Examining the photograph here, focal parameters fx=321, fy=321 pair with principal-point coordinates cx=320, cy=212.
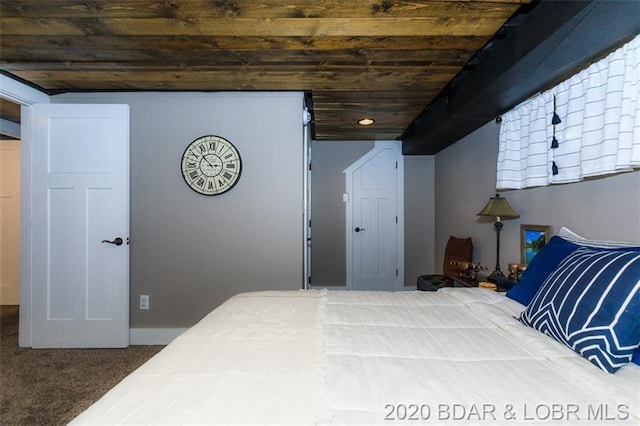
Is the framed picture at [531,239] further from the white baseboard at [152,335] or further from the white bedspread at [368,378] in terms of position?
the white baseboard at [152,335]

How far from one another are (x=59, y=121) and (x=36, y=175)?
1.60 ft

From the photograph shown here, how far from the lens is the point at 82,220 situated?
2703mm

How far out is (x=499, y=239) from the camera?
265 centimetres

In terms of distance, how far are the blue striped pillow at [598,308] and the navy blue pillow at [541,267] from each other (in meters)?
0.25

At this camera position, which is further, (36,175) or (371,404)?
(36,175)

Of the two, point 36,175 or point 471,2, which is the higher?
point 471,2

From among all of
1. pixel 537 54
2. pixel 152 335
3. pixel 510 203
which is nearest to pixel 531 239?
pixel 510 203

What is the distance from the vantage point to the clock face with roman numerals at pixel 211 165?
2.84 m

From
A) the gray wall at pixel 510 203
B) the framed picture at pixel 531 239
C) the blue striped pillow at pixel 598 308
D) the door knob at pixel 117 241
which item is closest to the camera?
the blue striped pillow at pixel 598 308

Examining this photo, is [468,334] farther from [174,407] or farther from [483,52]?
[483,52]

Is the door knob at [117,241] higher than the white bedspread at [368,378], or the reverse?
the door knob at [117,241]

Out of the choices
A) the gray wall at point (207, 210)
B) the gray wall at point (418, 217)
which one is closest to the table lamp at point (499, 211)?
the gray wall at point (207, 210)

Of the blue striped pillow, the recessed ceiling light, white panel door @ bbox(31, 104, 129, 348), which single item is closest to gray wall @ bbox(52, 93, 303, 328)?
white panel door @ bbox(31, 104, 129, 348)

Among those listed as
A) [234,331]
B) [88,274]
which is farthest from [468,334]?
[88,274]
